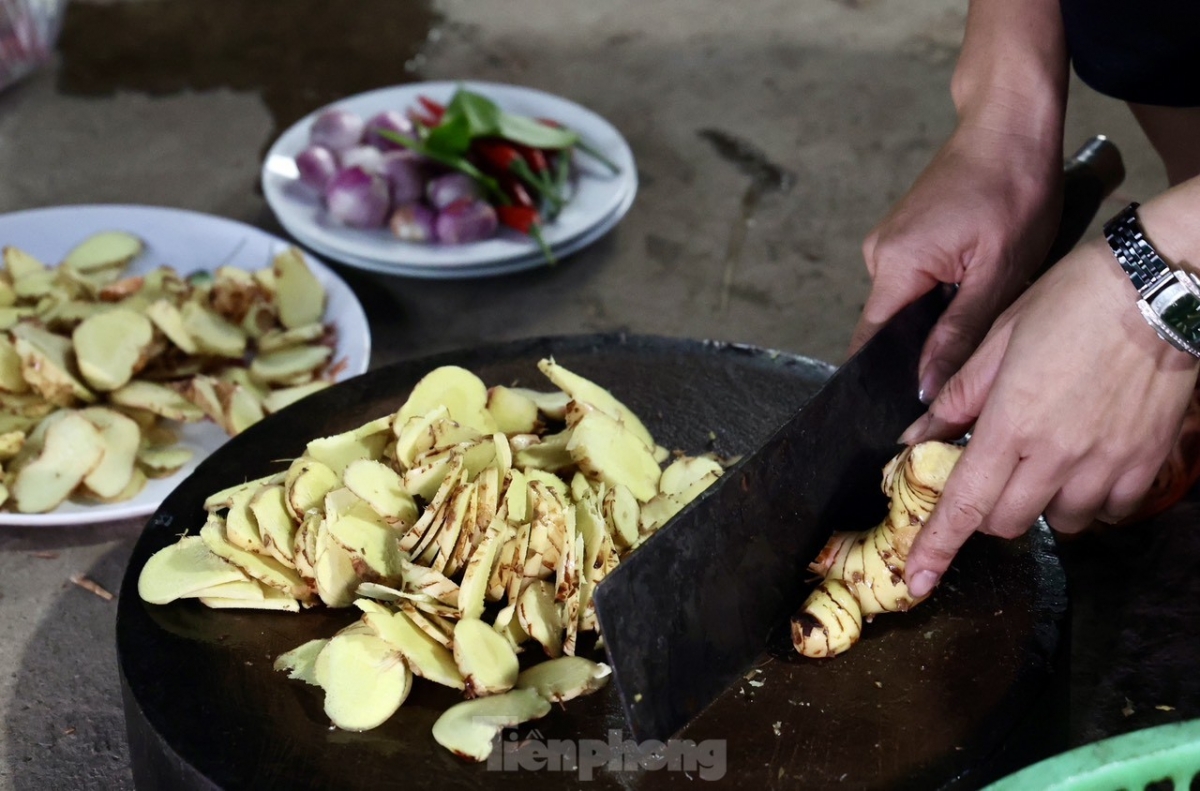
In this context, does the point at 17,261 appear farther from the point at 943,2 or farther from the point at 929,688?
the point at 943,2

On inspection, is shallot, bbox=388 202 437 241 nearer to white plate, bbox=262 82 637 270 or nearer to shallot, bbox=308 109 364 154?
white plate, bbox=262 82 637 270

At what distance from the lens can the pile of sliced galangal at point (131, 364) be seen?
5.04 ft

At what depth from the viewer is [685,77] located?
291 cm

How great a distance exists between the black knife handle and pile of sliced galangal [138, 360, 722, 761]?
468 mm

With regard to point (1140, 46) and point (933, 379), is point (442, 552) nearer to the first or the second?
point (933, 379)

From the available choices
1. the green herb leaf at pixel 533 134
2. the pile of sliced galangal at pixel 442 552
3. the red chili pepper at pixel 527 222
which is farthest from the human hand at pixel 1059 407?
the green herb leaf at pixel 533 134

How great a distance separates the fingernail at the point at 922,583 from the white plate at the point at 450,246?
3.86 feet

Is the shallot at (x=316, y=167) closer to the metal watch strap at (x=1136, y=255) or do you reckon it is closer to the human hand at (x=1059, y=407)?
the human hand at (x=1059, y=407)

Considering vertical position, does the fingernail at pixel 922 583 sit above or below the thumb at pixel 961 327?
below

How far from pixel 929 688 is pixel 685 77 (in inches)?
84.3

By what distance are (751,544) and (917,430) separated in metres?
0.21

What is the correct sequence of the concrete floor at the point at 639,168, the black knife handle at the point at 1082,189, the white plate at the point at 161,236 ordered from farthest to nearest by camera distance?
1. the white plate at the point at 161,236
2. the concrete floor at the point at 639,168
3. the black knife handle at the point at 1082,189

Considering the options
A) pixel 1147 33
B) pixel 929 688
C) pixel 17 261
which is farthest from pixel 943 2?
pixel 929 688

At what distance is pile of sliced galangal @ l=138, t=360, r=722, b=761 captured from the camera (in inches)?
39.7
